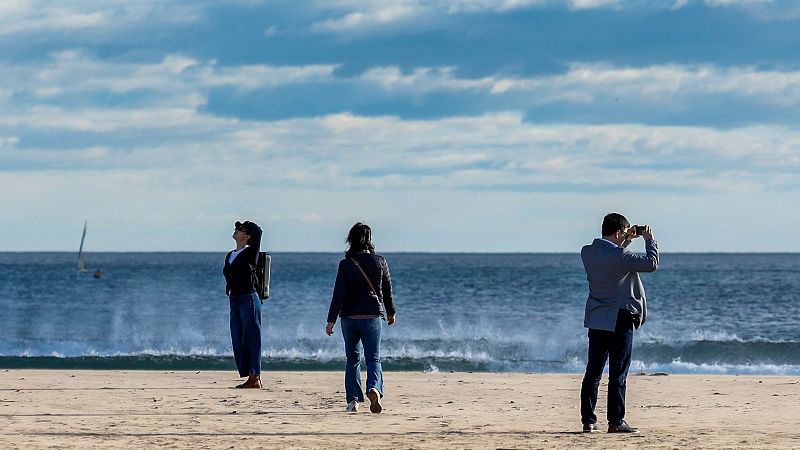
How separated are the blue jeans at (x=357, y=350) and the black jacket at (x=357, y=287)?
117 millimetres

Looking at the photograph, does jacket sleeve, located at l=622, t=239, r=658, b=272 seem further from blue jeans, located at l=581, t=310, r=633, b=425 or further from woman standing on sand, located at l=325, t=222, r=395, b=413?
woman standing on sand, located at l=325, t=222, r=395, b=413

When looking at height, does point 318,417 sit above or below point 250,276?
below

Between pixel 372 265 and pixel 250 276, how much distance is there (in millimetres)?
2508

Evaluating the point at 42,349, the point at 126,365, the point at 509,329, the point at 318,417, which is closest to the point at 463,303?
the point at 509,329

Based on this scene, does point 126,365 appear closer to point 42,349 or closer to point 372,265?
point 42,349

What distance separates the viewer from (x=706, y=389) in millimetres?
12859

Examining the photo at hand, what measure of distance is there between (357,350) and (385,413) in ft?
2.05

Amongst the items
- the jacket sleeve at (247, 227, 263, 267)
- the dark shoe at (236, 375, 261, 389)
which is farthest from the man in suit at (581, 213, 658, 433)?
the dark shoe at (236, 375, 261, 389)

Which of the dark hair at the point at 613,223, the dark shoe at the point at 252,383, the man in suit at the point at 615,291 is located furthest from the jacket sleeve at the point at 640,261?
the dark shoe at the point at 252,383

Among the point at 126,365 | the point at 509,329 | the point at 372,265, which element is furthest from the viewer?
the point at 509,329

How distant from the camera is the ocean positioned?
65.5ft

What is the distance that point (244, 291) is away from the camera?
11945mm

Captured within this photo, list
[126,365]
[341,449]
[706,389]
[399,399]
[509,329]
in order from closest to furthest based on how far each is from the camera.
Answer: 1. [341,449]
2. [399,399]
3. [706,389]
4. [126,365]
5. [509,329]

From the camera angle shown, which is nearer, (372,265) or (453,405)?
(372,265)
